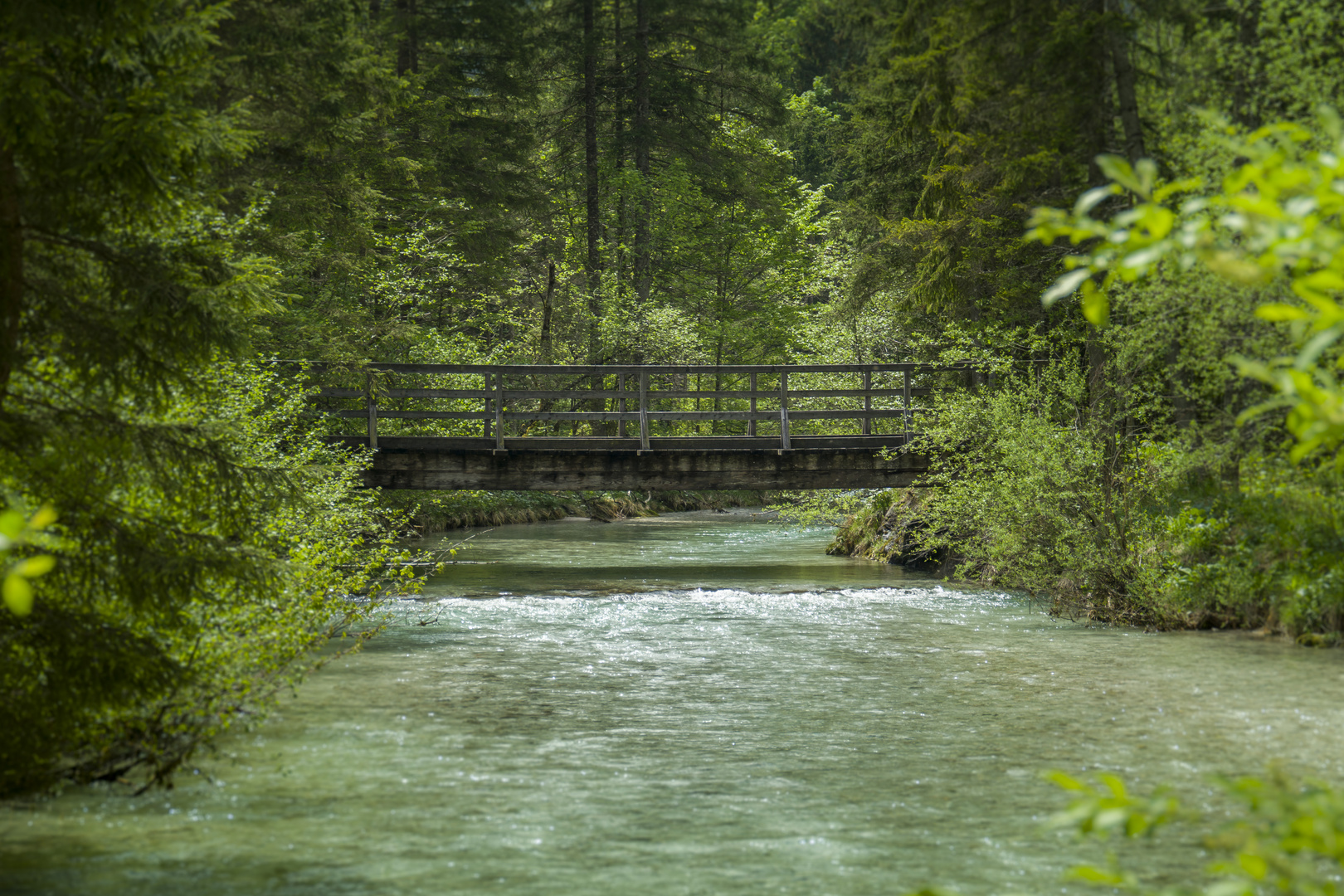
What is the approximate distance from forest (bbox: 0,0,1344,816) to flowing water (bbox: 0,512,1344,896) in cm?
68

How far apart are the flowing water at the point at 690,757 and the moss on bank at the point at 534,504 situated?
9871 millimetres

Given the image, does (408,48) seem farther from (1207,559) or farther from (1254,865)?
(1254,865)

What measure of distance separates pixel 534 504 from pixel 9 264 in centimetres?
2292

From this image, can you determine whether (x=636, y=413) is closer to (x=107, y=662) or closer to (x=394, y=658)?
(x=394, y=658)

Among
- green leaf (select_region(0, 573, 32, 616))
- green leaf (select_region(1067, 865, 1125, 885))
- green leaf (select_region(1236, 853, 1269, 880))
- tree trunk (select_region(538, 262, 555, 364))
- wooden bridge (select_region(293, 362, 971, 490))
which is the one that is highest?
tree trunk (select_region(538, 262, 555, 364))

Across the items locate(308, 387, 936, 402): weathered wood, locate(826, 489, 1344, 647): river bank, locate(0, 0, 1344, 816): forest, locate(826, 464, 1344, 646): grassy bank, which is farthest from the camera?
locate(308, 387, 936, 402): weathered wood

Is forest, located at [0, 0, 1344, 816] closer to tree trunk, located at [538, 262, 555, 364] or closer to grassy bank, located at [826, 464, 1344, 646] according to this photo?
grassy bank, located at [826, 464, 1344, 646]

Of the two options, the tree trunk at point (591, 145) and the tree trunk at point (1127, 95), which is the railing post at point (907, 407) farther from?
the tree trunk at point (591, 145)

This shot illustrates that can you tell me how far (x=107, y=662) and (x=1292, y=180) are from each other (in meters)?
5.52

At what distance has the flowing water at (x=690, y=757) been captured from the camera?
533cm

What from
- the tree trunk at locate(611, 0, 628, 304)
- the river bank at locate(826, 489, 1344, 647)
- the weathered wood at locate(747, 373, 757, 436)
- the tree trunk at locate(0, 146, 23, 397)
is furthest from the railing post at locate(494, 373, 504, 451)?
the tree trunk at locate(611, 0, 628, 304)

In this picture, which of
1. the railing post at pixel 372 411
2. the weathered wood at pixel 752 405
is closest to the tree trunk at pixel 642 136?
the weathered wood at pixel 752 405

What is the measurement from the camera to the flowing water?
5332mm

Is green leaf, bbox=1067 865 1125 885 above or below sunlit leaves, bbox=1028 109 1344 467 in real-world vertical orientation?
below
